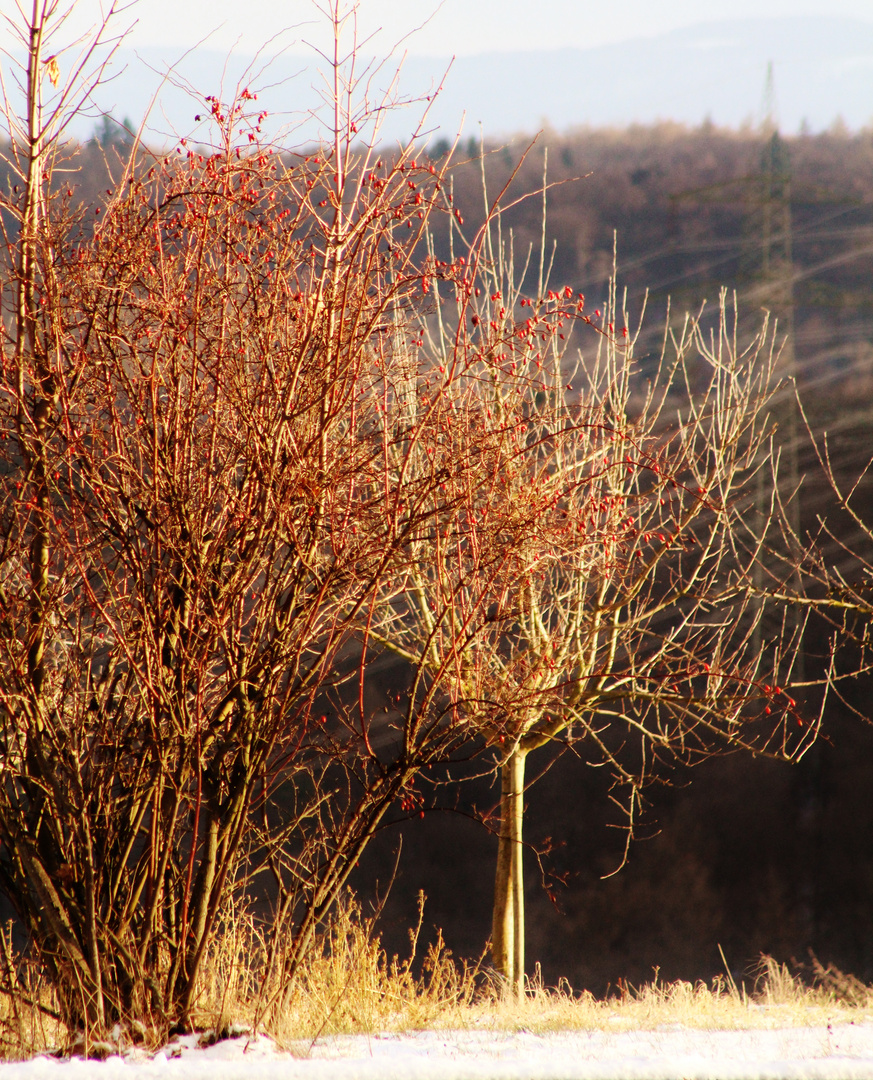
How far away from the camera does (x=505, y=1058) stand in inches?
132

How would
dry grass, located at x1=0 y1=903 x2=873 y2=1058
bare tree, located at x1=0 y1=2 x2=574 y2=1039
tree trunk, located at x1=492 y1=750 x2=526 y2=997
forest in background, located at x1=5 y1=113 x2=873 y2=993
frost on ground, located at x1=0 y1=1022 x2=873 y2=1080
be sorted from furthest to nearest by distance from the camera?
forest in background, located at x1=5 y1=113 x2=873 y2=993 → tree trunk, located at x1=492 y1=750 x2=526 y2=997 → dry grass, located at x1=0 y1=903 x2=873 y2=1058 → bare tree, located at x1=0 y1=2 x2=574 y2=1039 → frost on ground, located at x1=0 y1=1022 x2=873 y2=1080

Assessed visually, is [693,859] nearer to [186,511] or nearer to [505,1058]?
[505,1058]

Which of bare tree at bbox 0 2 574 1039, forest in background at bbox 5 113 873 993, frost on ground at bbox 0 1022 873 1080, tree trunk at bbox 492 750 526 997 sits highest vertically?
bare tree at bbox 0 2 574 1039

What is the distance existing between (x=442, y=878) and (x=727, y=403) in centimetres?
1258

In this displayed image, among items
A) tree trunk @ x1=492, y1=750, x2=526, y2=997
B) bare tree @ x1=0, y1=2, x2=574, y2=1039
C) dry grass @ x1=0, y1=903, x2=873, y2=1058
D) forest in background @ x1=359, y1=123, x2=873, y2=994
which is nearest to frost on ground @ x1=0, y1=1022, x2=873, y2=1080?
dry grass @ x1=0, y1=903, x2=873, y2=1058

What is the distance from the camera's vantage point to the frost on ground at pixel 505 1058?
2805mm

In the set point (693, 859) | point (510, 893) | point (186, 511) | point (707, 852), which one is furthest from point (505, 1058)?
point (707, 852)

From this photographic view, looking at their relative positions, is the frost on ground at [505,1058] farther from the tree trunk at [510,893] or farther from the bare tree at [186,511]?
the tree trunk at [510,893]

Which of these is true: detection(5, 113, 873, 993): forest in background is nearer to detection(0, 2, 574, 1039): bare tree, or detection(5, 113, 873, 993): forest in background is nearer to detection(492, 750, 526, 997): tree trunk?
detection(492, 750, 526, 997): tree trunk

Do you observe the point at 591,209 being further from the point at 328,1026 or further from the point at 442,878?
the point at 328,1026

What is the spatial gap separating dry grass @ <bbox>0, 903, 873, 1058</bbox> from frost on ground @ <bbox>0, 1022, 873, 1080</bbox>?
0.43ft

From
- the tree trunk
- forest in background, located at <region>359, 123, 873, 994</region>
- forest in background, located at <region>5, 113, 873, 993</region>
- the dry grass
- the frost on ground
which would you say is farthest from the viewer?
forest in background, located at <region>5, 113, 873, 993</region>

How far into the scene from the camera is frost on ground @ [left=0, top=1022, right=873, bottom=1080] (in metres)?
2.80

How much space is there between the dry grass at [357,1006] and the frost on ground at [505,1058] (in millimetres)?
131
